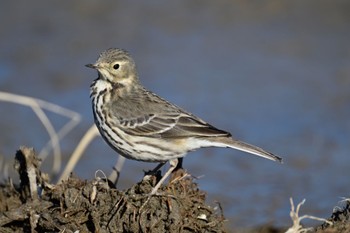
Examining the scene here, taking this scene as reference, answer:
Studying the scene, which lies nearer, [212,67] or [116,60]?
[116,60]

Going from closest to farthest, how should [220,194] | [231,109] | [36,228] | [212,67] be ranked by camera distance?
[36,228] → [220,194] → [231,109] → [212,67]

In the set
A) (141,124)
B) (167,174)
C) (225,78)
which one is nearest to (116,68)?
(141,124)

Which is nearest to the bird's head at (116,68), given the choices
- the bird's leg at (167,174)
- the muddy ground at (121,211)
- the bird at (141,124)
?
the bird at (141,124)

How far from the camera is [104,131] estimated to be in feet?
36.3

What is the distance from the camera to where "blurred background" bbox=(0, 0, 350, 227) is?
49.3ft

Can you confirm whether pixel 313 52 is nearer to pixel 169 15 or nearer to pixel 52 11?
pixel 169 15

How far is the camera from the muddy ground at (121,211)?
9781 millimetres

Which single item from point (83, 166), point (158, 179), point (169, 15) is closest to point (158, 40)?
point (169, 15)

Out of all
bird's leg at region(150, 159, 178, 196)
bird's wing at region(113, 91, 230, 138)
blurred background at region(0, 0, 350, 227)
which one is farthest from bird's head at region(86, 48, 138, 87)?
blurred background at region(0, 0, 350, 227)

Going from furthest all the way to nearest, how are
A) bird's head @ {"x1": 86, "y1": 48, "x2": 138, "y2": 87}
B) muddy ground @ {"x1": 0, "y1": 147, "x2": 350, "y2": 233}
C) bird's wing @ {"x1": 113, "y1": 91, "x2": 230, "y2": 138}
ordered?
bird's head @ {"x1": 86, "y1": 48, "x2": 138, "y2": 87}, bird's wing @ {"x1": 113, "y1": 91, "x2": 230, "y2": 138}, muddy ground @ {"x1": 0, "y1": 147, "x2": 350, "y2": 233}

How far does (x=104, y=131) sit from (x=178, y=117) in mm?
794

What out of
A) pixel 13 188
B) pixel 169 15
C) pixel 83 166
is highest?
pixel 169 15

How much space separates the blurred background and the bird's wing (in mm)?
2781

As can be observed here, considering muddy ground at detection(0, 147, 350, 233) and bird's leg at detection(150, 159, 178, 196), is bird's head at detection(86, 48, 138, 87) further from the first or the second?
muddy ground at detection(0, 147, 350, 233)
